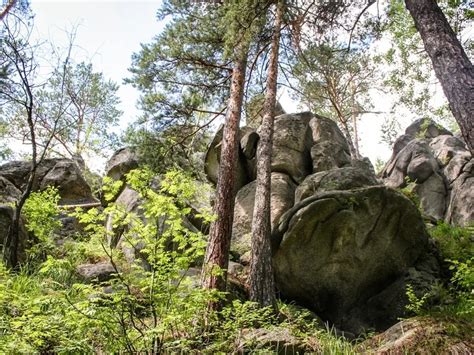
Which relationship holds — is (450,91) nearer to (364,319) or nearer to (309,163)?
(364,319)

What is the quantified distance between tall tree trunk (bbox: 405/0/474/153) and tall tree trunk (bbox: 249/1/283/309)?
12.7ft

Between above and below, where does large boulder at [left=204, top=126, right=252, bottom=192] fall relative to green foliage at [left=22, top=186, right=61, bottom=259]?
above

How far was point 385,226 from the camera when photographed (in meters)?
8.76

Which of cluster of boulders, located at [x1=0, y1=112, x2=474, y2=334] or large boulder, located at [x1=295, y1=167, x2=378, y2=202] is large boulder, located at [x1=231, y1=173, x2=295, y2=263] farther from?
large boulder, located at [x1=295, y1=167, x2=378, y2=202]

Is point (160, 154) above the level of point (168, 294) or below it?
above

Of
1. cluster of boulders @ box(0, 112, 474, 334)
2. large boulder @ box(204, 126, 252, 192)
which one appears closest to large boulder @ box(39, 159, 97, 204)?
cluster of boulders @ box(0, 112, 474, 334)

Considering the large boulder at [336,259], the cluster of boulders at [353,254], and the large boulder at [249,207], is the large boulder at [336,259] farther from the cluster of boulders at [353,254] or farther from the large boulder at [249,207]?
the large boulder at [249,207]

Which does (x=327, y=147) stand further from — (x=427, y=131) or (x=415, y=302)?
(x=427, y=131)

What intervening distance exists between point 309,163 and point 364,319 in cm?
567

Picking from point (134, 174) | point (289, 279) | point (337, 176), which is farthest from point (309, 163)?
point (134, 174)

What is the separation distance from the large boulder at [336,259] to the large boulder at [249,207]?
4.86 ft

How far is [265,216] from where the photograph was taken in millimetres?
7785

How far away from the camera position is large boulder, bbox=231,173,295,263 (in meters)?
10.1

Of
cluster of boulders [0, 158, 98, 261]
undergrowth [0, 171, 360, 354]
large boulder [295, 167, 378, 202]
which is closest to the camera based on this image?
undergrowth [0, 171, 360, 354]
